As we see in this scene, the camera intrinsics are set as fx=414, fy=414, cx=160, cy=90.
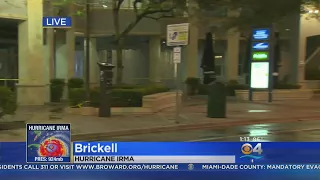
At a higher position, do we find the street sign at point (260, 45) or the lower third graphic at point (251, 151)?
the street sign at point (260, 45)

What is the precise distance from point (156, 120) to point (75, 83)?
644 cm

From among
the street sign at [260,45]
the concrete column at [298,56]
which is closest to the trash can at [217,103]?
the street sign at [260,45]

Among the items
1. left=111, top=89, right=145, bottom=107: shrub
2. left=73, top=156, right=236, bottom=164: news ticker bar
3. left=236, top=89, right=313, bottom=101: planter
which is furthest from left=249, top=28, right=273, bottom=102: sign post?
left=73, top=156, right=236, bottom=164: news ticker bar

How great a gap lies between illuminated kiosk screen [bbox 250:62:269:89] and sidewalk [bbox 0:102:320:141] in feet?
12.7

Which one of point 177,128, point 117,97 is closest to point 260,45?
point 117,97

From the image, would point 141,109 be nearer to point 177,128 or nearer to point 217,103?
point 217,103

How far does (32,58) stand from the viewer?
51.0ft

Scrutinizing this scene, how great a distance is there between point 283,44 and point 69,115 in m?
17.2

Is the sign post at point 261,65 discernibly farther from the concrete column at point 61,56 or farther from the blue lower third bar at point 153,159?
the blue lower third bar at point 153,159

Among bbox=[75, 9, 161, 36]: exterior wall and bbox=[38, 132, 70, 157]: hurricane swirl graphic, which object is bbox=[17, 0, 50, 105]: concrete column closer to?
bbox=[75, 9, 161, 36]: exterior wall

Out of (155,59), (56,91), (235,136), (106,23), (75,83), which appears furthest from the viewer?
(155,59)

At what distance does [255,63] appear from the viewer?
18.4m

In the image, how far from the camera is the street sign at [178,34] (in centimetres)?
1014

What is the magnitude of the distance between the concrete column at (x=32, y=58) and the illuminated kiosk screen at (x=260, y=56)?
905 centimetres
